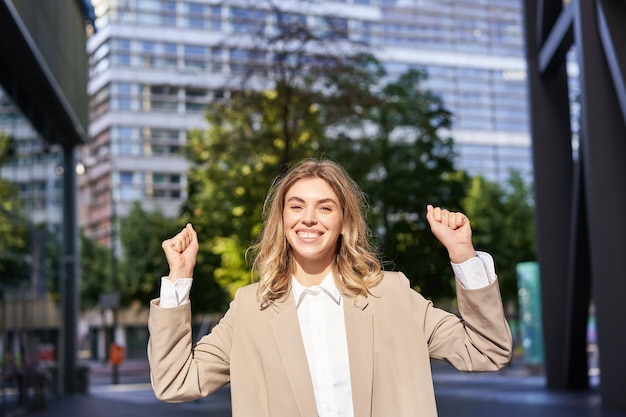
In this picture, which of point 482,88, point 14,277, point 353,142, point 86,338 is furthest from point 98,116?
point 14,277

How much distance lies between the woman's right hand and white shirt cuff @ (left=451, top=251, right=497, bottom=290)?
30.4 inches

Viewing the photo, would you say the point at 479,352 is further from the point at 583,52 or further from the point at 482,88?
the point at 482,88

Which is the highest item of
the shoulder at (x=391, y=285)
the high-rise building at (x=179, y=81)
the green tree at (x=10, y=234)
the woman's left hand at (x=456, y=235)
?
the high-rise building at (x=179, y=81)

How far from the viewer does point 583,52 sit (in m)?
14.7

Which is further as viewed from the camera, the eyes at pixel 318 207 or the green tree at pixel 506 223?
the green tree at pixel 506 223

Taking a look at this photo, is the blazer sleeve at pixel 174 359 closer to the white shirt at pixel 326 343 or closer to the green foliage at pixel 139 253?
the white shirt at pixel 326 343

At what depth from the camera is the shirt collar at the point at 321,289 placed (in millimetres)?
3006

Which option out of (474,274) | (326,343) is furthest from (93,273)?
(474,274)

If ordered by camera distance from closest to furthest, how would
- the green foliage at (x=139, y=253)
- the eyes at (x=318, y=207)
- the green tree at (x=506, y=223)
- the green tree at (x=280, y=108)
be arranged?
the eyes at (x=318, y=207) < the green tree at (x=280, y=108) < the green tree at (x=506, y=223) < the green foliage at (x=139, y=253)

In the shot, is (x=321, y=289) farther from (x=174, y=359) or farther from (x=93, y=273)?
(x=93, y=273)

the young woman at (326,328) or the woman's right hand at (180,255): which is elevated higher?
the woman's right hand at (180,255)

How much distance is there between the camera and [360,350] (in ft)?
9.43

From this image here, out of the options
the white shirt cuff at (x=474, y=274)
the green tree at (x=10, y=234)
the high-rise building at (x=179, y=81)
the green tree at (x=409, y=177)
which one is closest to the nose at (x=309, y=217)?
the white shirt cuff at (x=474, y=274)

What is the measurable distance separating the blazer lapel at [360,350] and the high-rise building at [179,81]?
67.0 metres
